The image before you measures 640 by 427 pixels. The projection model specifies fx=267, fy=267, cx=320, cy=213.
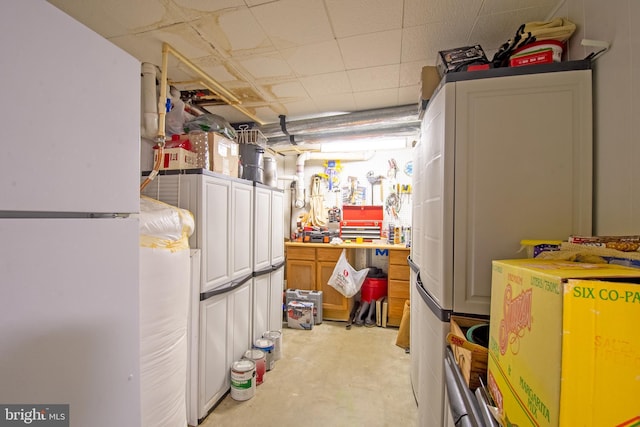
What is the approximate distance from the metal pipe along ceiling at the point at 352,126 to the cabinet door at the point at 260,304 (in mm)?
1687

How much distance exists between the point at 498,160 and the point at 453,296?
2.12ft

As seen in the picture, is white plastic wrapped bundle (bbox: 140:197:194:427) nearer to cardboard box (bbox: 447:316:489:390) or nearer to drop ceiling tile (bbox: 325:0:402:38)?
cardboard box (bbox: 447:316:489:390)

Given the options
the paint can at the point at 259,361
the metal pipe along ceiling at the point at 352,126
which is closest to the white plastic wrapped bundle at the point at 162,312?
the paint can at the point at 259,361

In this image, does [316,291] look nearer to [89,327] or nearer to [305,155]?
[305,155]

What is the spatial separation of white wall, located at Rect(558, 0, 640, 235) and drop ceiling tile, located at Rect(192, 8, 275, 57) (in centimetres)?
169

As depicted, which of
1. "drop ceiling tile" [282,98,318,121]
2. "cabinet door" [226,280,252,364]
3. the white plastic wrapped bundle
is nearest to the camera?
the white plastic wrapped bundle

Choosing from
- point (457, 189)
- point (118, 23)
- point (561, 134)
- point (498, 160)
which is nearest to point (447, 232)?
point (457, 189)

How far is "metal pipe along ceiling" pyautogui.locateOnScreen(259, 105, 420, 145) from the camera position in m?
2.82

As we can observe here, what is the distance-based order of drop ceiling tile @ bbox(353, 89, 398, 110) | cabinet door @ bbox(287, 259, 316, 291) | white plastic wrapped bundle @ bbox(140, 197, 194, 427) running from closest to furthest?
white plastic wrapped bundle @ bbox(140, 197, 194, 427), drop ceiling tile @ bbox(353, 89, 398, 110), cabinet door @ bbox(287, 259, 316, 291)

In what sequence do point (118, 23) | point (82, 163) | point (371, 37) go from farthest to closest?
point (371, 37)
point (118, 23)
point (82, 163)

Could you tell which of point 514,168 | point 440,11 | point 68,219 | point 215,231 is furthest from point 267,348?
A: point 440,11

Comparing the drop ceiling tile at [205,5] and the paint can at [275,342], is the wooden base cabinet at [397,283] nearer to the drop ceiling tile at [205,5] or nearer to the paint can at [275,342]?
the paint can at [275,342]

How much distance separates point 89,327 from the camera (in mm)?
629

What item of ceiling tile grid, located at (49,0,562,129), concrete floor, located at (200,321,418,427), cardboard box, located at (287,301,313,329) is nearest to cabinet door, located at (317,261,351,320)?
cardboard box, located at (287,301,313,329)
